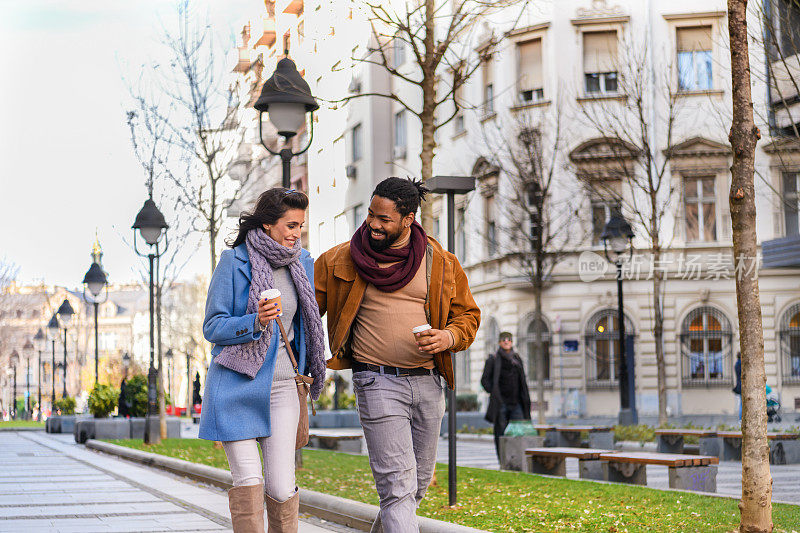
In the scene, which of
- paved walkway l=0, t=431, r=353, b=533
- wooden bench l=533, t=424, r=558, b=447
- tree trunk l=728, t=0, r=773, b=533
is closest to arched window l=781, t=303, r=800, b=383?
wooden bench l=533, t=424, r=558, b=447

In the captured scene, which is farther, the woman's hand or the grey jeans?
the grey jeans

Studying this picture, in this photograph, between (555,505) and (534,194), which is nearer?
(555,505)

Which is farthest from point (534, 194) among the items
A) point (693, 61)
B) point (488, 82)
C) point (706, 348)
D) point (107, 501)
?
point (107, 501)

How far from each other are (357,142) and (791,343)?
74.7 feet

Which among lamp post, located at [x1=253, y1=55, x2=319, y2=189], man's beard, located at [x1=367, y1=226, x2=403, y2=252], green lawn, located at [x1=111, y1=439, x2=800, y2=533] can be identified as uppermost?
lamp post, located at [x1=253, y1=55, x2=319, y2=189]

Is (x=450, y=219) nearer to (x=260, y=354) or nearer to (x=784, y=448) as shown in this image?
(x=260, y=354)

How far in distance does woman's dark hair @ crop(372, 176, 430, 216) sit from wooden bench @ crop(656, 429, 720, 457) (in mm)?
12999

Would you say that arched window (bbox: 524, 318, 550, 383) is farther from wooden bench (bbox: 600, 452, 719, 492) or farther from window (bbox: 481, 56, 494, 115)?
wooden bench (bbox: 600, 452, 719, 492)

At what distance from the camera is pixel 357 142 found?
2004 inches

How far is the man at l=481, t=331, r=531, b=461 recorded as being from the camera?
16781 millimetres

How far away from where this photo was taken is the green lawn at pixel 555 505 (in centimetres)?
808

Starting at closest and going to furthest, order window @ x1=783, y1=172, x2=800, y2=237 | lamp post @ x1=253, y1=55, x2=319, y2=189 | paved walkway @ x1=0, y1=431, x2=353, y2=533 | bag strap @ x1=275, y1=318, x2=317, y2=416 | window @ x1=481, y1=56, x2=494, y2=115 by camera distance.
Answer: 1. bag strap @ x1=275, y1=318, x2=317, y2=416
2. paved walkway @ x1=0, y1=431, x2=353, y2=533
3. lamp post @ x1=253, y1=55, x2=319, y2=189
4. window @ x1=783, y1=172, x2=800, y2=237
5. window @ x1=481, y1=56, x2=494, y2=115

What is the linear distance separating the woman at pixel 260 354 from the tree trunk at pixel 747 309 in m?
3.07

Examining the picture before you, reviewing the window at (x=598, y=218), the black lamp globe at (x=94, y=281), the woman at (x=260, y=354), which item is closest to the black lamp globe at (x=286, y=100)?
the woman at (x=260, y=354)
